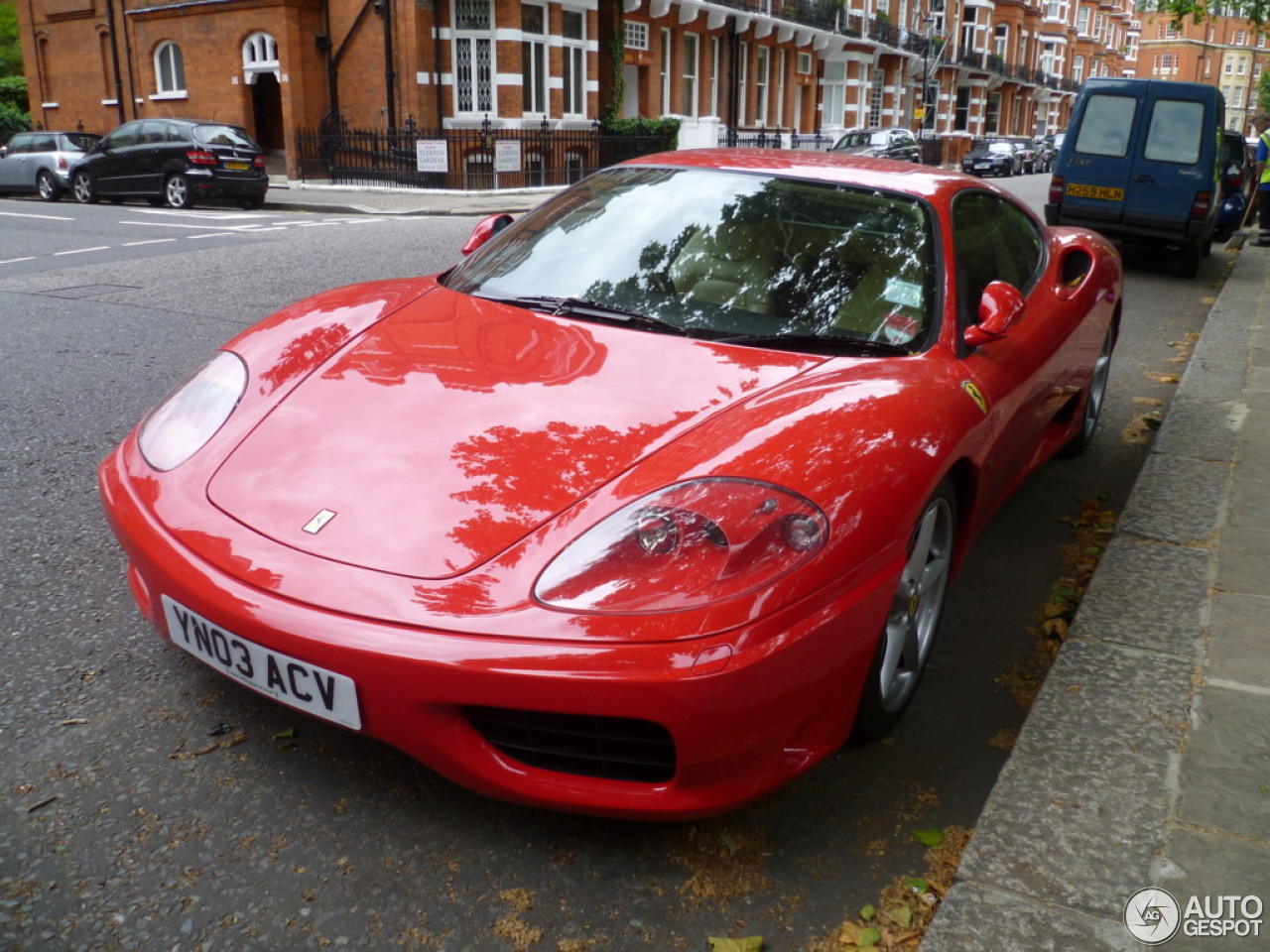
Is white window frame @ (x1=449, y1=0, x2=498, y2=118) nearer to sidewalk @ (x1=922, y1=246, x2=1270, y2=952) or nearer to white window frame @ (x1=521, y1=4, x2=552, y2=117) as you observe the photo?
white window frame @ (x1=521, y1=4, x2=552, y2=117)

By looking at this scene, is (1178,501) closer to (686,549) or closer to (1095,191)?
Result: (686,549)

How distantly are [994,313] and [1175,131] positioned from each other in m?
11.0

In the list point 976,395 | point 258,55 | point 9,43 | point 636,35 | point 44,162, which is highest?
point 9,43

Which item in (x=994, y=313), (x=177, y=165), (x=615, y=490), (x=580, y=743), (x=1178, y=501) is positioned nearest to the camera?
(x=580, y=743)

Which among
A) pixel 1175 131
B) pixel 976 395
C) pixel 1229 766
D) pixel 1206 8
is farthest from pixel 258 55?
pixel 1229 766

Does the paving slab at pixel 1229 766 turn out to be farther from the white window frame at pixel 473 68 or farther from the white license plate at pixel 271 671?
the white window frame at pixel 473 68

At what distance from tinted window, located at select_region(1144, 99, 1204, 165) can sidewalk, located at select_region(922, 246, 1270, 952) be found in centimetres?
949

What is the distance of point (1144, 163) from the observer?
12195 millimetres

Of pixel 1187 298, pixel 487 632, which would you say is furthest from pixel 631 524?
pixel 1187 298

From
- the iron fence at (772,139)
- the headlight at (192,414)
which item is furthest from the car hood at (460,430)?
the iron fence at (772,139)

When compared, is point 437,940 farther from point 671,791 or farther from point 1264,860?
point 1264,860

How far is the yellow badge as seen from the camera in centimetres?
286

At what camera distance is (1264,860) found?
213 centimetres

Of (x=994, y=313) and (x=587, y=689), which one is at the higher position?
(x=994, y=313)
